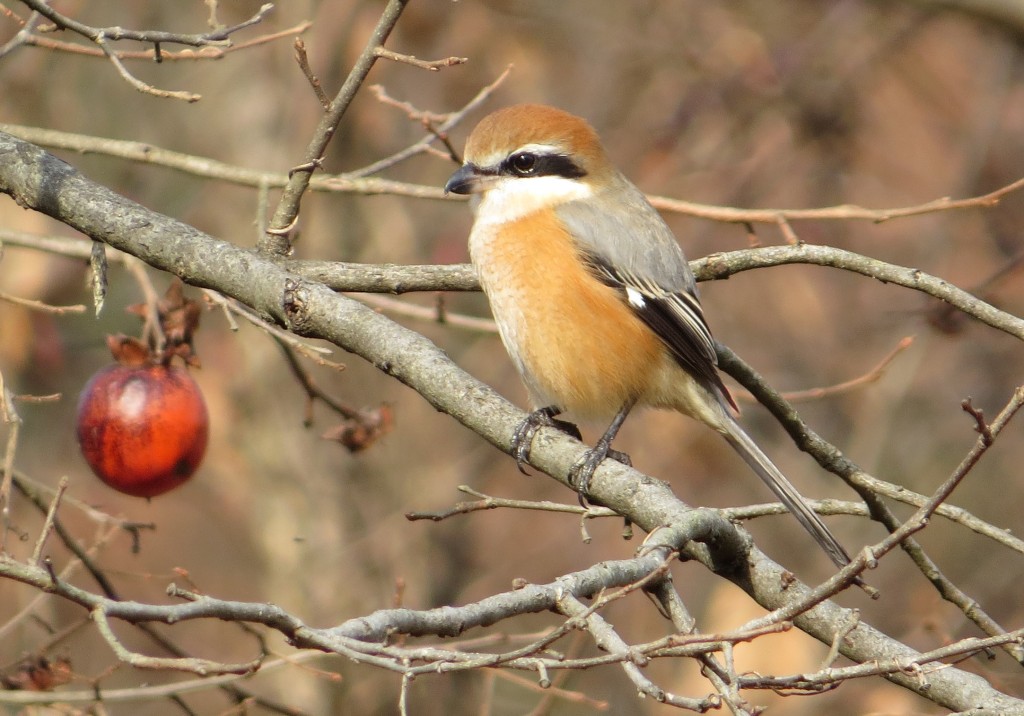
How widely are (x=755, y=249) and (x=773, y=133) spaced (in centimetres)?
454

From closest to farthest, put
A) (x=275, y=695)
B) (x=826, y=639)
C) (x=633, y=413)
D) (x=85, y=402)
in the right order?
(x=826, y=639) < (x=85, y=402) < (x=633, y=413) < (x=275, y=695)

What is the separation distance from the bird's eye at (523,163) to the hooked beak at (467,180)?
13 centimetres

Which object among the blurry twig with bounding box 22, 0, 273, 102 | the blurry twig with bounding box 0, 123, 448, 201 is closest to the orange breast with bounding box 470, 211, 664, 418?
the blurry twig with bounding box 0, 123, 448, 201

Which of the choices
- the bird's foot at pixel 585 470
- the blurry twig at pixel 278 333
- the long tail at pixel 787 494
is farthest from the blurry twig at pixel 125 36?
the long tail at pixel 787 494

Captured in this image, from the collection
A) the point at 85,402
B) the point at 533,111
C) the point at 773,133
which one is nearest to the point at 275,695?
the point at 85,402

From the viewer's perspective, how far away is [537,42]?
7.54m

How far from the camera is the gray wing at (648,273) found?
3643 millimetres

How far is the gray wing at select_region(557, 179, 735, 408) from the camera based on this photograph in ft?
12.0

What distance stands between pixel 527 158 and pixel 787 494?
57.9 inches

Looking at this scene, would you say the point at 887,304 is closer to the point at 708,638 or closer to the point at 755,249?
the point at 755,249

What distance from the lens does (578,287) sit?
3.64 metres

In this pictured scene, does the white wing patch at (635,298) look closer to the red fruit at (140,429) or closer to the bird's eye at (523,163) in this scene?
the bird's eye at (523,163)

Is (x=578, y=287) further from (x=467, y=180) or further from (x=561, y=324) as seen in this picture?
(x=467, y=180)

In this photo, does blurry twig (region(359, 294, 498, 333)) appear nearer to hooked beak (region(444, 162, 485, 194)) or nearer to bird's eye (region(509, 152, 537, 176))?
hooked beak (region(444, 162, 485, 194))
